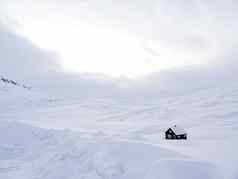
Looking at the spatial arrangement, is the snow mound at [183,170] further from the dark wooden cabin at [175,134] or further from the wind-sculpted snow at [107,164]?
the dark wooden cabin at [175,134]

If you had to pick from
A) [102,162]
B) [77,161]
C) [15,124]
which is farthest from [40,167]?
[15,124]

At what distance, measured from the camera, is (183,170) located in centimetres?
1041

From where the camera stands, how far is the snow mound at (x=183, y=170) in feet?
33.1

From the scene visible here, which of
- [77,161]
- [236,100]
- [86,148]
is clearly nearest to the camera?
[77,161]

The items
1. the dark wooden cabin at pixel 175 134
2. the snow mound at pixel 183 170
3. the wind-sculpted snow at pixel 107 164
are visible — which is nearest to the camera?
the snow mound at pixel 183 170

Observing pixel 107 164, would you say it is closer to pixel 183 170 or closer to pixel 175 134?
pixel 183 170

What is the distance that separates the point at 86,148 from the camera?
1738 cm

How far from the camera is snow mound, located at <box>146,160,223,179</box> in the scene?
10102 millimetres

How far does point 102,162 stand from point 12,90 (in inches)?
4941

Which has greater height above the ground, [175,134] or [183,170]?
[175,134]

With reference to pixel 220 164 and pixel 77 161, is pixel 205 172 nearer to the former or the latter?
pixel 220 164

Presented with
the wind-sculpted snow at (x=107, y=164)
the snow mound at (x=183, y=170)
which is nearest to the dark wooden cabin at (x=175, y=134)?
the wind-sculpted snow at (x=107, y=164)

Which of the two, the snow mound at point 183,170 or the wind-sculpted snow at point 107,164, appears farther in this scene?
the wind-sculpted snow at point 107,164

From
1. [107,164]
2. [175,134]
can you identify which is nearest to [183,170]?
[107,164]
